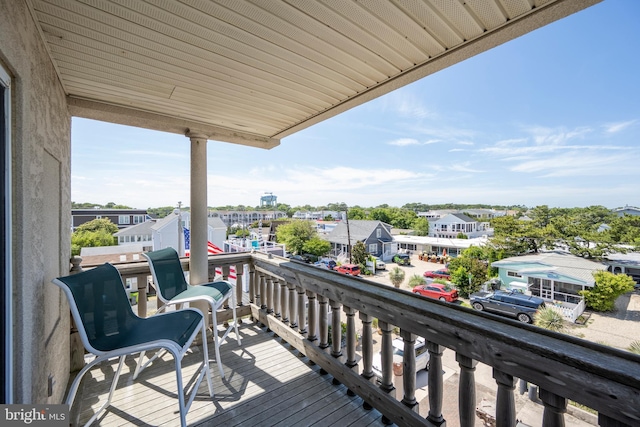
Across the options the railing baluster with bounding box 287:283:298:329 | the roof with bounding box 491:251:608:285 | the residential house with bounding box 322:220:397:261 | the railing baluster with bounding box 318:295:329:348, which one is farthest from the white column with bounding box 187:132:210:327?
the residential house with bounding box 322:220:397:261

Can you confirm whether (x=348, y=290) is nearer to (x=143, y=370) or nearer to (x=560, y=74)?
(x=143, y=370)

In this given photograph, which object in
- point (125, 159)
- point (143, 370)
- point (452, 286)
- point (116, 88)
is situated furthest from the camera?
point (125, 159)

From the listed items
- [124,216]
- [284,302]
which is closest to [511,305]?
[284,302]

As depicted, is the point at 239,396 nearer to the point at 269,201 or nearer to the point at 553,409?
the point at 553,409

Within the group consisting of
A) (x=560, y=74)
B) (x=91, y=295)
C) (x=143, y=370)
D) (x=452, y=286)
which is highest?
(x=560, y=74)

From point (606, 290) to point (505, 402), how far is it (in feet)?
15.0

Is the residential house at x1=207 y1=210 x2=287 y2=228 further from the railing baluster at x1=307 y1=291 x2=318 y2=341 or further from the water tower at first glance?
the railing baluster at x1=307 y1=291 x2=318 y2=341

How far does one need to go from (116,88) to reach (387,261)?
17252 millimetres

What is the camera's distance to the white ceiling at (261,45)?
3.89 feet

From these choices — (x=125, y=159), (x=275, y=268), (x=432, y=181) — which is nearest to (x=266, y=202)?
(x=432, y=181)

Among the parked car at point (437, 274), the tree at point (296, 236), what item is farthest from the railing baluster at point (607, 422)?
the tree at point (296, 236)

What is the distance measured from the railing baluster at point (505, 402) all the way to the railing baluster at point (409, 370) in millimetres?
422

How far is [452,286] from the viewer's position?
293 inches

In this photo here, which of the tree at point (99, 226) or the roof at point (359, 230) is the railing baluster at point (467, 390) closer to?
the tree at point (99, 226)
